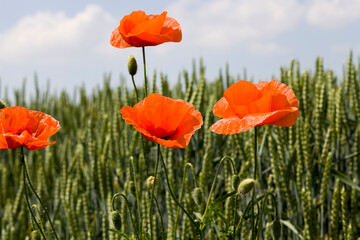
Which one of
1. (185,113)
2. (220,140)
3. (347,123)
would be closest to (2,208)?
(220,140)

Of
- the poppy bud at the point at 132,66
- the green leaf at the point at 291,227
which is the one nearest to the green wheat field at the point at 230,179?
the green leaf at the point at 291,227

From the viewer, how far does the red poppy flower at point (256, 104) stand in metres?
0.78

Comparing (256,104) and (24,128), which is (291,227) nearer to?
(256,104)

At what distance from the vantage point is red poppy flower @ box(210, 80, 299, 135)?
78 centimetres

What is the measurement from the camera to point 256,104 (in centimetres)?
80

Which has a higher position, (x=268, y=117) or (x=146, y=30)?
(x=146, y=30)

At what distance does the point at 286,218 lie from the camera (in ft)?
4.65

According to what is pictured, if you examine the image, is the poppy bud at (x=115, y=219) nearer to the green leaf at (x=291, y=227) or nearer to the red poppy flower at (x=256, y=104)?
the red poppy flower at (x=256, y=104)

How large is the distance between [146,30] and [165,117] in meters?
0.19

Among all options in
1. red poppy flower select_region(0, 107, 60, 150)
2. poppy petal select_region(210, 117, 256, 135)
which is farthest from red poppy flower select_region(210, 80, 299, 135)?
red poppy flower select_region(0, 107, 60, 150)

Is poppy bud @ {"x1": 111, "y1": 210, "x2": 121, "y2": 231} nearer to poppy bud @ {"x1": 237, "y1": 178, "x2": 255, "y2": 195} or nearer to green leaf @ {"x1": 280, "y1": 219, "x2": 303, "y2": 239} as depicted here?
poppy bud @ {"x1": 237, "y1": 178, "x2": 255, "y2": 195}

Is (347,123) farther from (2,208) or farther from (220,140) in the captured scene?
(2,208)

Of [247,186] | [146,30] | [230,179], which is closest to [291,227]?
[230,179]

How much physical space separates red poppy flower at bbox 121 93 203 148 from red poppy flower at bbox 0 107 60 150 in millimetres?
170
